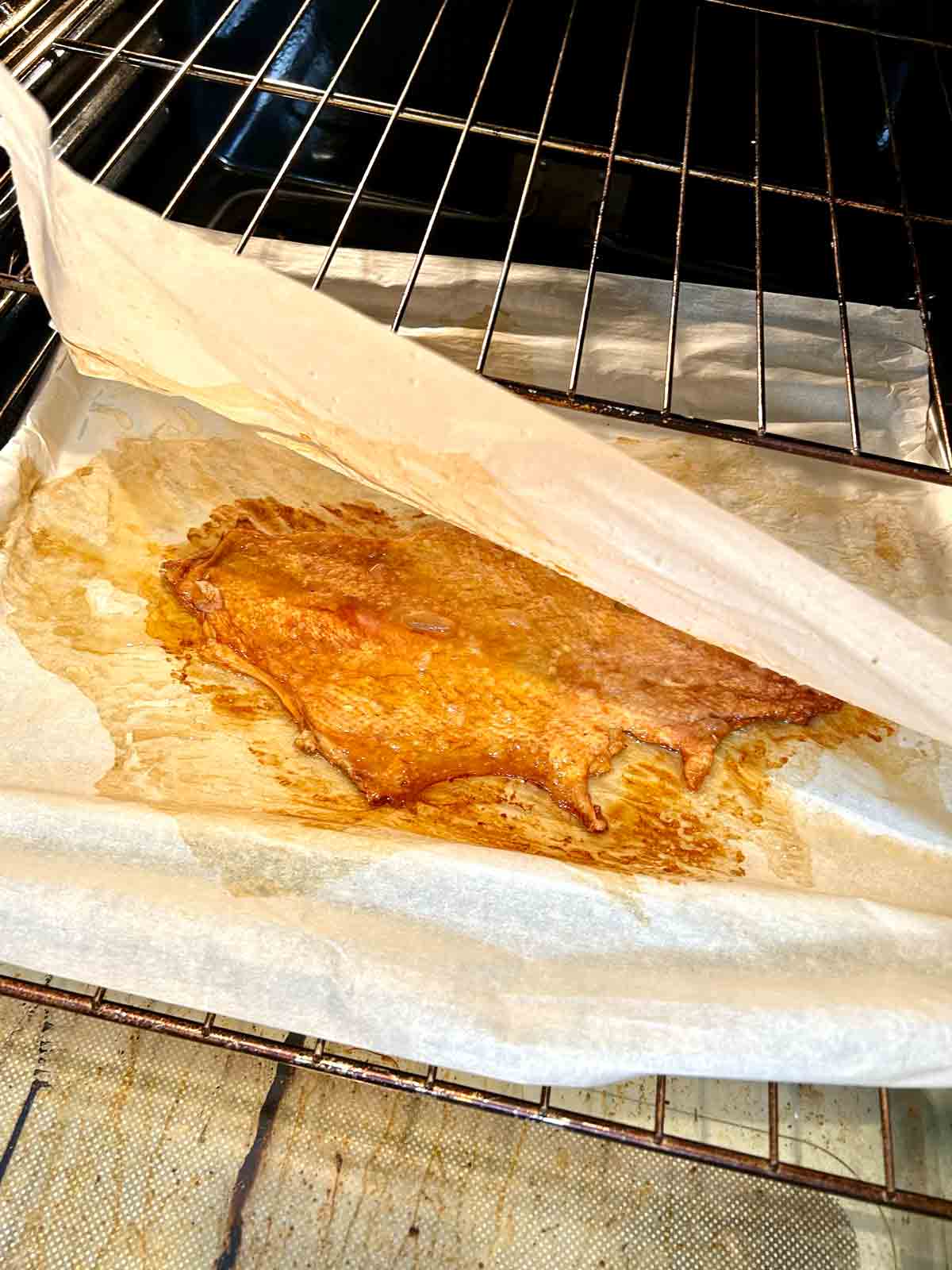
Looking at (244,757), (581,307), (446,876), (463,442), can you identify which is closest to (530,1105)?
(446,876)

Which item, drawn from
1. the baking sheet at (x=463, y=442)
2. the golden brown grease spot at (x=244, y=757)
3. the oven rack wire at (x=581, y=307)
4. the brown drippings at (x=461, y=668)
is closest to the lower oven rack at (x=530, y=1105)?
the oven rack wire at (x=581, y=307)

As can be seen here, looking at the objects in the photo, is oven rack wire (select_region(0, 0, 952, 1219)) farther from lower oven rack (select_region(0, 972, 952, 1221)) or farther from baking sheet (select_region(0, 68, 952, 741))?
baking sheet (select_region(0, 68, 952, 741))

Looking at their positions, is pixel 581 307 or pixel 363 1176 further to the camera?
pixel 581 307

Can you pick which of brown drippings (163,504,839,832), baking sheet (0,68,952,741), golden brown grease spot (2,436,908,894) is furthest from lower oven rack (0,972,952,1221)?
baking sheet (0,68,952,741)

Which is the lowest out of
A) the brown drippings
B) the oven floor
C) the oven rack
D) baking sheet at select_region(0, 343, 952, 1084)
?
the oven floor

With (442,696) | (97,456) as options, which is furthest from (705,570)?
(97,456)

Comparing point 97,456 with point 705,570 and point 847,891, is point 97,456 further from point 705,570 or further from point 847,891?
point 847,891

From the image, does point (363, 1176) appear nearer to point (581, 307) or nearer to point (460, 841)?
point (460, 841)
